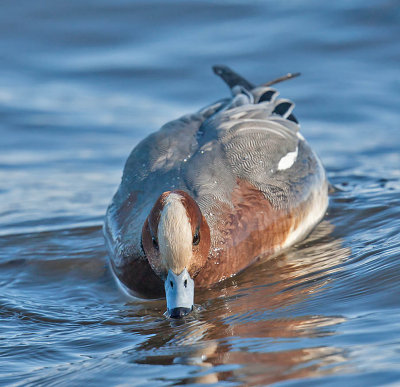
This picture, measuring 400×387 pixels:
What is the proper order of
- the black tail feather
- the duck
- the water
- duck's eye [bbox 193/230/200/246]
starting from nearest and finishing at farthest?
the water < the duck < duck's eye [bbox 193/230/200/246] < the black tail feather

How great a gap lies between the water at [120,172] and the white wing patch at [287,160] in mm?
550

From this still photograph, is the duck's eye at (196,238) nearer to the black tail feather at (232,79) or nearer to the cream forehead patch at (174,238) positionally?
the cream forehead patch at (174,238)

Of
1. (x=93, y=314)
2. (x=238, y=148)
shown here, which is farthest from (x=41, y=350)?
(x=238, y=148)

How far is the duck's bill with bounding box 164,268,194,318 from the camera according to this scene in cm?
417

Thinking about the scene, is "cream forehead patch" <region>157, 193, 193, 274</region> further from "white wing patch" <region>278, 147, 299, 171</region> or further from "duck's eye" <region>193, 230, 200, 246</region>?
"white wing patch" <region>278, 147, 299, 171</region>

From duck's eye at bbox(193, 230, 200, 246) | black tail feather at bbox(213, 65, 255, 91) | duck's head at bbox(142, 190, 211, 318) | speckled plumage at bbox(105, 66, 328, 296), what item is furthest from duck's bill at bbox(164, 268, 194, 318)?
black tail feather at bbox(213, 65, 255, 91)

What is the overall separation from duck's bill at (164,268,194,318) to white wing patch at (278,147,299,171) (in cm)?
155

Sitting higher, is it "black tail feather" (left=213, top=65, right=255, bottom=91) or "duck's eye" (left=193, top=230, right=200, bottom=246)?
"black tail feather" (left=213, top=65, right=255, bottom=91)

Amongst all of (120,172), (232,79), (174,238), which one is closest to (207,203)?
(174,238)

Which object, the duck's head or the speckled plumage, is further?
the speckled plumage

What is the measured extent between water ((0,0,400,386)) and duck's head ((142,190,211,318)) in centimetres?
17

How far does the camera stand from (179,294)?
4.22 metres

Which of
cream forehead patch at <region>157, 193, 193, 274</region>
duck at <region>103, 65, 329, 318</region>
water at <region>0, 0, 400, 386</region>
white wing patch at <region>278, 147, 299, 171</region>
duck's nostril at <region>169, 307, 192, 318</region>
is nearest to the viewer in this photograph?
water at <region>0, 0, 400, 386</region>

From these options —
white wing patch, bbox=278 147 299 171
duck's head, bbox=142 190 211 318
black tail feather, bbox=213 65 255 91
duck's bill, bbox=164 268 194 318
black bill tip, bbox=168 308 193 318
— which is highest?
black tail feather, bbox=213 65 255 91
